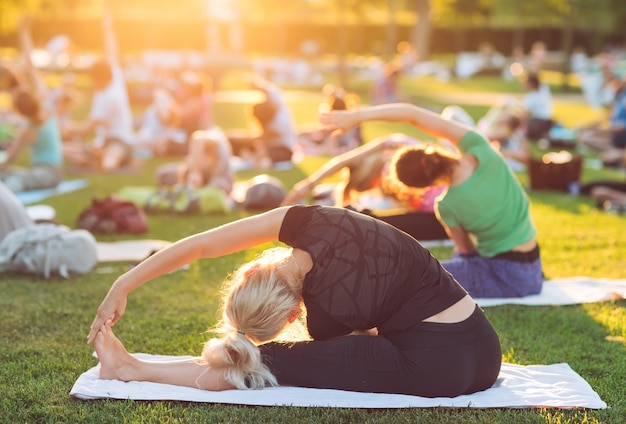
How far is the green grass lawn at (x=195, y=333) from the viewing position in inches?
137

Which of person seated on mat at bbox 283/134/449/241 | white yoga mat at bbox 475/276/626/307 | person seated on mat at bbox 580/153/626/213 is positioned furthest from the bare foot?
person seated on mat at bbox 580/153/626/213

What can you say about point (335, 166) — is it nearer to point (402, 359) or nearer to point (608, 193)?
point (402, 359)

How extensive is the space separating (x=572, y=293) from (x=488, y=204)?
1027 mm

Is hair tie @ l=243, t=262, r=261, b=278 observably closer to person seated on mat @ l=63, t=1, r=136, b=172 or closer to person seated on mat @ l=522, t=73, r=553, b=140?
person seated on mat @ l=63, t=1, r=136, b=172

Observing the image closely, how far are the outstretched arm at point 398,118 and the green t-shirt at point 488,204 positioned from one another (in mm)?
121

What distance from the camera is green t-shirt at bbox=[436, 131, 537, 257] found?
199 inches

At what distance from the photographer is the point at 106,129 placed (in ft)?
39.7

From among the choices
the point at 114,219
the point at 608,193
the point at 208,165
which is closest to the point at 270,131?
the point at 208,165

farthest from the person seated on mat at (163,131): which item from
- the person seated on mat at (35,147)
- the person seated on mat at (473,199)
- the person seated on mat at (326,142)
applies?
the person seated on mat at (473,199)

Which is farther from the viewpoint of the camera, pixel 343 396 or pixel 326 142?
pixel 326 142

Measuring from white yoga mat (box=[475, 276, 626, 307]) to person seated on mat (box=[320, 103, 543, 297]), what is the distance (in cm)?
8

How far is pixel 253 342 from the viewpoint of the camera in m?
3.48

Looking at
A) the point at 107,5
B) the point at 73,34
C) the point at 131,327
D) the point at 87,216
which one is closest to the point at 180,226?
the point at 87,216

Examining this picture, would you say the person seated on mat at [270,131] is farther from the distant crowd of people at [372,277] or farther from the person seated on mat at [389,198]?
the person seated on mat at [389,198]
